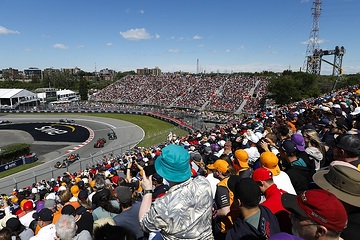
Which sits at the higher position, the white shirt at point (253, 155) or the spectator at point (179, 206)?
the spectator at point (179, 206)

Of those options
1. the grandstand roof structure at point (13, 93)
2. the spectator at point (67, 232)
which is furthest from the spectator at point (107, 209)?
the grandstand roof structure at point (13, 93)

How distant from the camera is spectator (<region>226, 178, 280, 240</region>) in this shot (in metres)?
2.56

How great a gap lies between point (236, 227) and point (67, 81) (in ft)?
433

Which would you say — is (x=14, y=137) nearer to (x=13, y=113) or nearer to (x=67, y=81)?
(x=13, y=113)

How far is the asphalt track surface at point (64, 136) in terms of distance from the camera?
27389mm

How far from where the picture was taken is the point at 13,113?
199 feet

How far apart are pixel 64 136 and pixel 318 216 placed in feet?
126

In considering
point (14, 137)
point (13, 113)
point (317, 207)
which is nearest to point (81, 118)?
point (14, 137)

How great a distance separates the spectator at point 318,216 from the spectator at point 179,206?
0.86m

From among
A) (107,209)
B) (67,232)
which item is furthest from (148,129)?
(67,232)

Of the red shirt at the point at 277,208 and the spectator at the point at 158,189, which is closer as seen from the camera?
the red shirt at the point at 277,208

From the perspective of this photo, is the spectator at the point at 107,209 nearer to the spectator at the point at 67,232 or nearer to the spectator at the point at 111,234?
the spectator at the point at 67,232

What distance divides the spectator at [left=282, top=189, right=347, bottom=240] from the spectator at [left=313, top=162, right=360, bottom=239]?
55 cm

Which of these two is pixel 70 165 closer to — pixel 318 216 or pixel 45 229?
pixel 45 229
